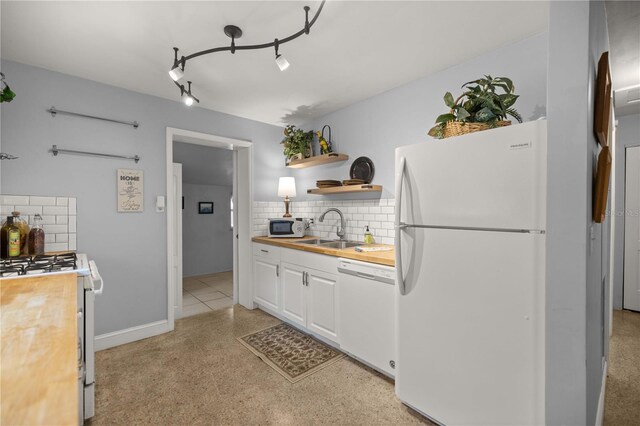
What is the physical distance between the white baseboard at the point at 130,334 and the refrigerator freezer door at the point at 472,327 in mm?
2366

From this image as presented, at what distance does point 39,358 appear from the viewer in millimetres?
703

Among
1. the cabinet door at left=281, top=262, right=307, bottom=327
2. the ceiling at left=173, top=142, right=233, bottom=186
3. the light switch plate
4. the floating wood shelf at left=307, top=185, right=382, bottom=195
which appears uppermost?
the ceiling at left=173, top=142, right=233, bottom=186

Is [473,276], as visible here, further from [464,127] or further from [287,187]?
[287,187]

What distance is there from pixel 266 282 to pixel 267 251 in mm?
358

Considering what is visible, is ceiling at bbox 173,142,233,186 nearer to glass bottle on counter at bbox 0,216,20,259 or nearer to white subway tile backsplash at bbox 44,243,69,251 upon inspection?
white subway tile backsplash at bbox 44,243,69,251

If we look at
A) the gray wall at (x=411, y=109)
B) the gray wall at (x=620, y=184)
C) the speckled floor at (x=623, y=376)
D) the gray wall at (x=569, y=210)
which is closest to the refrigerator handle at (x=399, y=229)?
the gray wall at (x=569, y=210)

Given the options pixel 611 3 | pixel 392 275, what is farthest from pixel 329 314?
pixel 611 3

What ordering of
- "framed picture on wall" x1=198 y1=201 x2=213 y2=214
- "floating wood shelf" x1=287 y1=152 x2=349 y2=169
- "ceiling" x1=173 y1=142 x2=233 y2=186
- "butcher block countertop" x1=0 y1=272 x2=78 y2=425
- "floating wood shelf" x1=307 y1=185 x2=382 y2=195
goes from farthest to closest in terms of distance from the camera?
"framed picture on wall" x1=198 y1=201 x2=213 y2=214
"ceiling" x1=173 y1=142 x2=233 y2=186
"floating wood shelf" x1=287 y1=152 x2=349 y2=169
"floating wood shelf" x1=307 y1=185 x2=382 y2=195
"butcher block countertop" x1=0 y1=272 x2=78 y2=425

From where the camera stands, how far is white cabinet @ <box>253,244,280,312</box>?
319 centimetres

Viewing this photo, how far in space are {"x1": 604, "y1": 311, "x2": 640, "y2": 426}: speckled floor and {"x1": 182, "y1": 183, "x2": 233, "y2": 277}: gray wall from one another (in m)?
5.54

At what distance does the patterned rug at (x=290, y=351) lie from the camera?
2.31 metres

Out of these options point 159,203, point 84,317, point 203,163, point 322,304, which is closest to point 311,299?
point 322,304

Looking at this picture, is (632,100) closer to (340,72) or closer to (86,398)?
(340,72)

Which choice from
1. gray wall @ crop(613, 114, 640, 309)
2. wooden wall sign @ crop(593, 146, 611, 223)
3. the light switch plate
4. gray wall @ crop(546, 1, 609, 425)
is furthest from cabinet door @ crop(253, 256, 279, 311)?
gray wall @ crop(613, 114, 640, 309)
